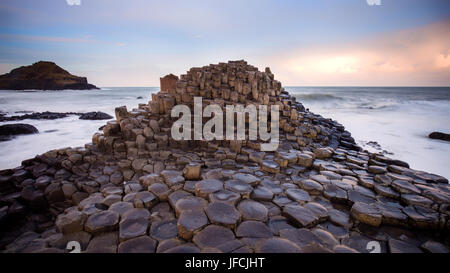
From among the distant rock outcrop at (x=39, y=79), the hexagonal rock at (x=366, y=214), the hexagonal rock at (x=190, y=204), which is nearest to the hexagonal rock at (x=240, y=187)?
the hexagonal rock at (x=190, y=204)

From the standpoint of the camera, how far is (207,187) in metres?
3.25

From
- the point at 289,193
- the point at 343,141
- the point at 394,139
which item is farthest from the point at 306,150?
the point at 394,139

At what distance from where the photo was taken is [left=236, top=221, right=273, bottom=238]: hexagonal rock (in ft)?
7.43

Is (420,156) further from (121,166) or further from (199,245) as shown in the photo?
(121,166)

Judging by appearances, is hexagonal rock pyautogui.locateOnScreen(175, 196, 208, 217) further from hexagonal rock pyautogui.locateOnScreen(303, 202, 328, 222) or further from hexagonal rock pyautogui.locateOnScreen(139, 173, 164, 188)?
hexagonal rock pyautogui.locateOnScreen(303, 202, 328, 222)

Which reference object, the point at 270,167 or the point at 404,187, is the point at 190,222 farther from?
the point at 404,187

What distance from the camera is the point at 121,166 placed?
4.66 m

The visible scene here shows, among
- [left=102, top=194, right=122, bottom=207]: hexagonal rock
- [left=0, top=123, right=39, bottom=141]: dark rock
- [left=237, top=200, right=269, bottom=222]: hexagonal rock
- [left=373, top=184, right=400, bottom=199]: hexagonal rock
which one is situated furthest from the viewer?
[left=0, top=123, right=39, bottom=141]: dark rock

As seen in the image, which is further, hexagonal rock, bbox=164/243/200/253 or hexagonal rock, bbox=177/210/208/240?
hexagonal rock, bbox=177/210/208/240

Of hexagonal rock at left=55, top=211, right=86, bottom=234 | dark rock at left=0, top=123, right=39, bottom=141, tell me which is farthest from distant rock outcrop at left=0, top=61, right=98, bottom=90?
hexagonal rock at left=55, top=211, right=86, bottom=234

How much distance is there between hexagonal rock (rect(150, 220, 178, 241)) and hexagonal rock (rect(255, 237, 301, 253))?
1117mm

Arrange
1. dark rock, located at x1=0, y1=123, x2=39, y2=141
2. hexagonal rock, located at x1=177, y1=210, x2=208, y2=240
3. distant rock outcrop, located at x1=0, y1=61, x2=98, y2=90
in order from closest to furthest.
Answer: hexagonal rock, located at x1=177, y1=210, x2=208, y2=240
dark rock, located at x1=0, y1=123, x2=39, y2=141
distant rock outcrop, located at x1=0, y1=61, x2=98, y2=90

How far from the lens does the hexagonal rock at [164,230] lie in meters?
2.32

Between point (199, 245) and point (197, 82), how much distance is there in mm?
5923
